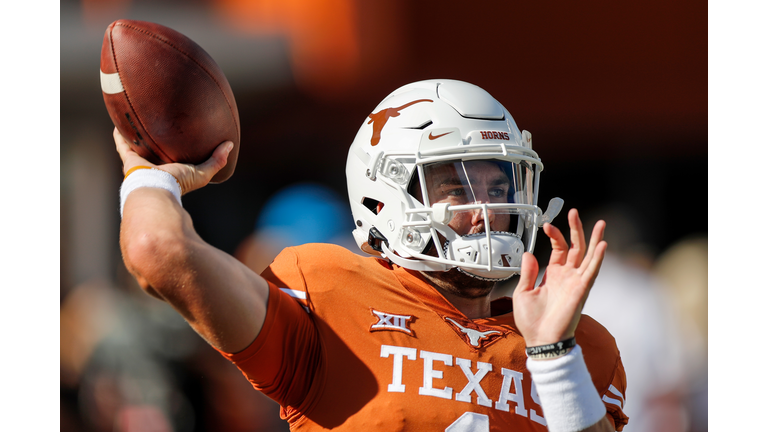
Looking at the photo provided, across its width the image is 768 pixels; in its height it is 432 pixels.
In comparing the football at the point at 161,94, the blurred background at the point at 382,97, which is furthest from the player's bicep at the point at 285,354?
the blurred background at the point at 382,97

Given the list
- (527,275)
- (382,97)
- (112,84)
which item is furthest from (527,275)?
(382,97)

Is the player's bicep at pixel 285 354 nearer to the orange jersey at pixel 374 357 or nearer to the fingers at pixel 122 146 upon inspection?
the orange jersey at pixel 374 357

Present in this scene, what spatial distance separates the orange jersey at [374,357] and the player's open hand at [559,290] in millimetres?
263

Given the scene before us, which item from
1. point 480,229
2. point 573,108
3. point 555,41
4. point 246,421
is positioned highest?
point 555,41

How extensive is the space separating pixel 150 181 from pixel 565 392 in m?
1.12

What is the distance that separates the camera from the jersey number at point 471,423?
5.19 feet

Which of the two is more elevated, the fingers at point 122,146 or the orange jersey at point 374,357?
the fingers at point 122,146

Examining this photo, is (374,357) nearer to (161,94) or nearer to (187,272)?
(187,272)

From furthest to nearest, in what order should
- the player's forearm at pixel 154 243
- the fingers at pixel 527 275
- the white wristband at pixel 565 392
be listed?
the fingers at pixel 527 275
the white wristband at pixel 565 392
the player's forearm at pixel 154 243

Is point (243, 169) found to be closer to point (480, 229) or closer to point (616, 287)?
point (616, 287)

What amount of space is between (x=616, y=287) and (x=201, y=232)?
3050mm

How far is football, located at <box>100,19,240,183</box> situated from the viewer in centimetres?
171

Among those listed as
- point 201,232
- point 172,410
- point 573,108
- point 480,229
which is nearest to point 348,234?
point 201,232

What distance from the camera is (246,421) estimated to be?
384 centimetres
